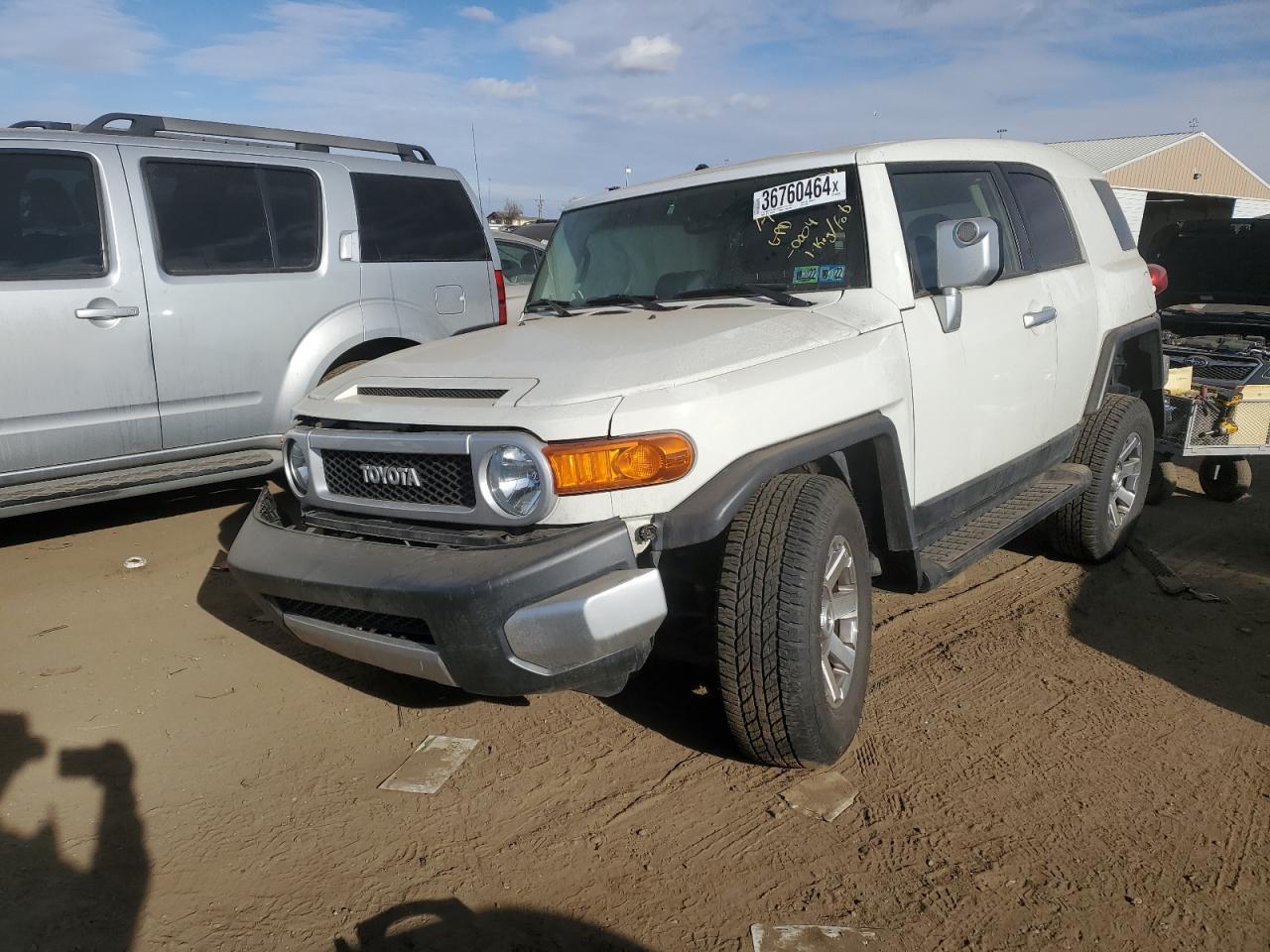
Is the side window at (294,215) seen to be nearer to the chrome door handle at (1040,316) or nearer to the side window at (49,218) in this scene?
the side window at (49,218)

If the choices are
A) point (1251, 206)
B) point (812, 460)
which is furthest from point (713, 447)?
point (1251, 206)

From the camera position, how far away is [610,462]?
265 centimetres

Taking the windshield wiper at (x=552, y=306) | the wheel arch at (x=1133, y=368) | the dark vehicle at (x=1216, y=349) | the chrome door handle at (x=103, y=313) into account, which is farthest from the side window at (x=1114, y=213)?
the chrome door handle at (x=103, y=313)

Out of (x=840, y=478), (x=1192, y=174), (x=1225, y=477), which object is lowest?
(x=1225, y=477)

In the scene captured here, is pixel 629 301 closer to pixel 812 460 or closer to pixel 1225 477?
pixel 812 460

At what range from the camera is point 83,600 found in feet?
15.2

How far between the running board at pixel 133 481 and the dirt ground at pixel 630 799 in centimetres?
49

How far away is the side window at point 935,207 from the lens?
147 inches

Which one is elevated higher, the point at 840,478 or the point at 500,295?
the point at 500,295

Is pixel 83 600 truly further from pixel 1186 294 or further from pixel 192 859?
pixel 1186 294

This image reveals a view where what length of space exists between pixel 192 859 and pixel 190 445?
2.91m

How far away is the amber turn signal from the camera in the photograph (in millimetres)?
2641

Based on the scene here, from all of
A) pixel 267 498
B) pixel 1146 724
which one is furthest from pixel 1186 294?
pixel 267 498

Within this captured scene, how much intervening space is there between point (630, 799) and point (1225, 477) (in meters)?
5.11
